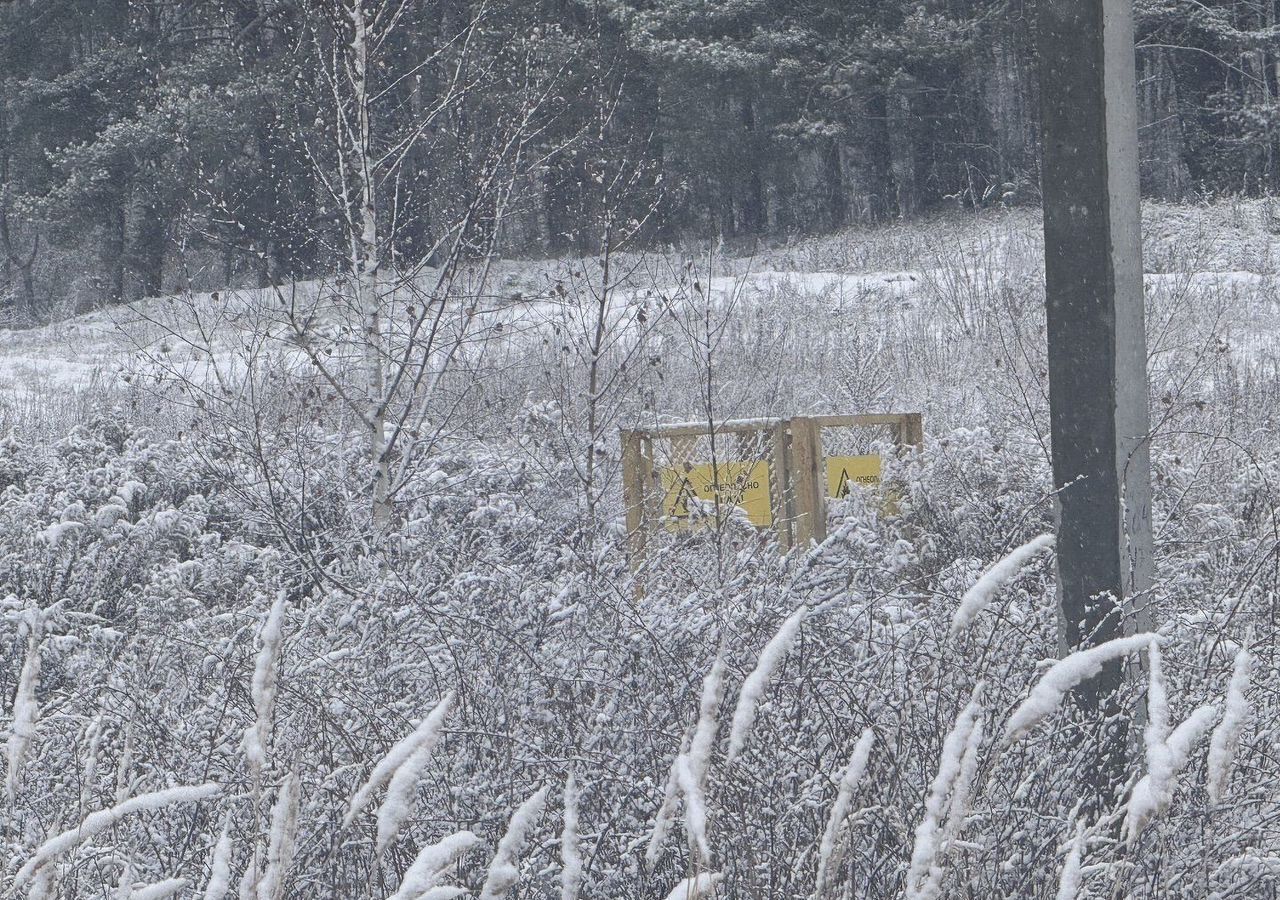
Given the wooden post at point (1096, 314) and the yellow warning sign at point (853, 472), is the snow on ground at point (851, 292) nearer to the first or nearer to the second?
the yellow warning sign at point (853, 472)

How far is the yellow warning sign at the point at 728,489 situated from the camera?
16.8 ft

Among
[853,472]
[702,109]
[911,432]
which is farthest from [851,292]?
[702,109]

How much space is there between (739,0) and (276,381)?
19.2 m

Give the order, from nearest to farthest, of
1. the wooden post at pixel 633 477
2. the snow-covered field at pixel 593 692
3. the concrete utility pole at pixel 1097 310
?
the snow-covered field at pixel 593 692, the concrete utility pole at pixel 1097 310, the wooden post at pixel 633 477

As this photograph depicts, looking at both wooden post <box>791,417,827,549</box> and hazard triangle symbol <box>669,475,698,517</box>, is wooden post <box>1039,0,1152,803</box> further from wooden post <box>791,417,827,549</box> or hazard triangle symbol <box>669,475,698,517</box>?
wooden post <box>791,417,827,549</box>

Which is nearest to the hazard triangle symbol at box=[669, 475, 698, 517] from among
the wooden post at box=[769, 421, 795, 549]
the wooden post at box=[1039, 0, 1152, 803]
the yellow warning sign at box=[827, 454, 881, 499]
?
the wooden post at box=[769, 421, 795, 549]

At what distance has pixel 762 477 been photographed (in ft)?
17.7

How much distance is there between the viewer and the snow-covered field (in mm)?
1235

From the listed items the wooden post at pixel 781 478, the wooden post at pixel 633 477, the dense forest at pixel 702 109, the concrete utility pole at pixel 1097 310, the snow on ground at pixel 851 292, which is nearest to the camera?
the concrete utility pole at pixel 1097 310

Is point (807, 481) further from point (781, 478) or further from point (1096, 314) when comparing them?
point (1096, 314)

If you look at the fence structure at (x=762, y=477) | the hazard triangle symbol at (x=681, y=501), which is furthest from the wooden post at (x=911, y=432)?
the hazard triangle symbol at (x=681, y=501)

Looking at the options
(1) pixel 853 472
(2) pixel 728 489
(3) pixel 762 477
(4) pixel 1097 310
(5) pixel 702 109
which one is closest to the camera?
(4) pixel 1097 310

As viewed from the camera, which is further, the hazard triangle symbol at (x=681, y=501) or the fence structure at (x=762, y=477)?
the fence structure at (x=762, y=477)

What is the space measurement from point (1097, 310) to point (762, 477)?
9.81ft
